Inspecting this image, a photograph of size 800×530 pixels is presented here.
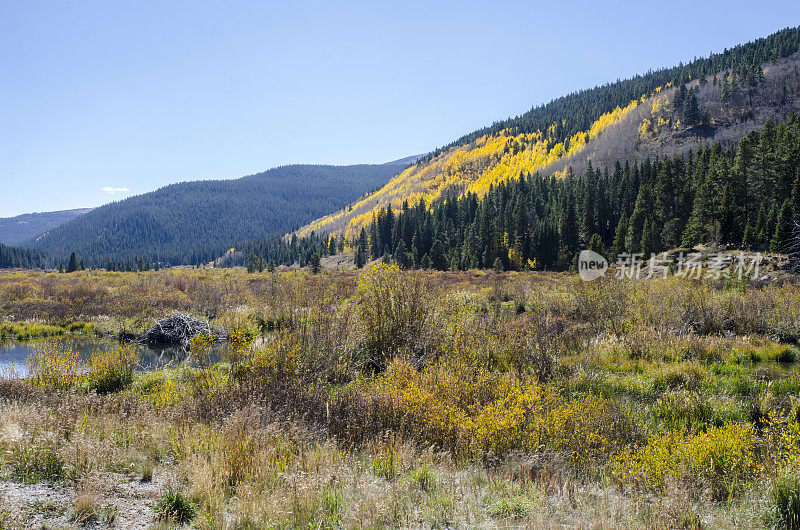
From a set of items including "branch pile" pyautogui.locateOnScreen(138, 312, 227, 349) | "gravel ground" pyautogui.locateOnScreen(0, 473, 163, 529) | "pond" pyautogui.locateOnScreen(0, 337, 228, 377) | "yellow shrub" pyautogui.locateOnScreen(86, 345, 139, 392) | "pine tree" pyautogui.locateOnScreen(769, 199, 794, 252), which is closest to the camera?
"gravel ground" pyautogui.locateOnScreen(0, 473, 163, 529)

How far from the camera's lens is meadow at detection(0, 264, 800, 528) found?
4133 millimetres

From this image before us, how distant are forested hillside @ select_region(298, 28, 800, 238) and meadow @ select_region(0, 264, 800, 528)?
310ft

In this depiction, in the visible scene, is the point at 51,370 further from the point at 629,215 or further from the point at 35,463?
the point at 629,215

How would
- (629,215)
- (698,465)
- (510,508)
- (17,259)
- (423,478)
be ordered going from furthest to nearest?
(17,259)
(629,215)
(698,465)
(423,478)
(510,508)

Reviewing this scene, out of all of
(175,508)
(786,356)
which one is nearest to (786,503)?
(175,508)

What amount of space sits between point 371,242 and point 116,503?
89.5 meters

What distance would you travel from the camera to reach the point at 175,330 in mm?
18969

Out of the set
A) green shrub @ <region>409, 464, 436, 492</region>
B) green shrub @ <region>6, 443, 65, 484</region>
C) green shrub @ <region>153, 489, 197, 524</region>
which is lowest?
green shrub @ <region>409, 464, 436, 492</region>

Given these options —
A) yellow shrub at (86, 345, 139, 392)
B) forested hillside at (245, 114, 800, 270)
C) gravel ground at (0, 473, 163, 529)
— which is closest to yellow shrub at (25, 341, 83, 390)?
yellow shrub at (86, 345, 139, 392)

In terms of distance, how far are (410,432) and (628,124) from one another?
13957 centimetres

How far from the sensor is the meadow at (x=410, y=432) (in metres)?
4.13

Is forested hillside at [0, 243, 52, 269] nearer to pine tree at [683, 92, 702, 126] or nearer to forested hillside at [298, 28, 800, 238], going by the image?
forested hillside at [298, 28, 800, 238]

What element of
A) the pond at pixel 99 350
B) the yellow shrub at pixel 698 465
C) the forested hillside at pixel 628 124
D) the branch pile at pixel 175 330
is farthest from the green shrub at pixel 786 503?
the forested hillside at pixel 628 124

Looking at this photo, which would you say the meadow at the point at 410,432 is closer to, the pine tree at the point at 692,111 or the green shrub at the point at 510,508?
the green shrub at the point at 510,508
